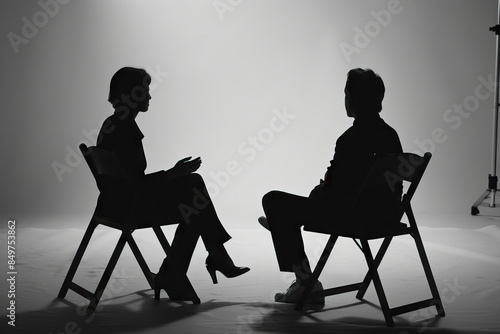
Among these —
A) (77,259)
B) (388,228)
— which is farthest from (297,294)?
(77,259)

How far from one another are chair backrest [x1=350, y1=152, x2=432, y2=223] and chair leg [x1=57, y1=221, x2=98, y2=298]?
1116 mm

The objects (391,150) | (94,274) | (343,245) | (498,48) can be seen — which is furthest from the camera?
(498,48)

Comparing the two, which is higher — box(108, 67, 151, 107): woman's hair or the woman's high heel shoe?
box(108, 67, 151, 107): woman's hair

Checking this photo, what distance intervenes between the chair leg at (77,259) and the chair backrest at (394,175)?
112 cm

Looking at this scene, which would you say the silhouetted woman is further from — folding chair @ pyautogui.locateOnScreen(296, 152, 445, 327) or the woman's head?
the woman's head

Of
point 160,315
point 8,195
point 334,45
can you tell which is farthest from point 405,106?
point 160,315

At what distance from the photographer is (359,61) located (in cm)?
655

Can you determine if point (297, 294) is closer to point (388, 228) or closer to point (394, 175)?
point (388, 228)

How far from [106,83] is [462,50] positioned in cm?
351

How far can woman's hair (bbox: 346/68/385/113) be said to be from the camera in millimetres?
2693

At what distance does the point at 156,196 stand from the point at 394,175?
3.21 feet

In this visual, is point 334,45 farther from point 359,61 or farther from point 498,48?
point 498,48

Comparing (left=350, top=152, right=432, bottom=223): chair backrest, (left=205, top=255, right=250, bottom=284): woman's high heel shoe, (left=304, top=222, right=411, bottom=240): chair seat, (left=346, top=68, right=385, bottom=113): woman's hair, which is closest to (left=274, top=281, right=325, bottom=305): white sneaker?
(left=205, top=255, right=250, bottom=284): woman's high heel shoe

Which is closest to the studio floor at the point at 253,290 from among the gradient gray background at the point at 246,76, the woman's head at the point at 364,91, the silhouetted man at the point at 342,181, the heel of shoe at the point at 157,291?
the heel of shoe at the point at 157,291
